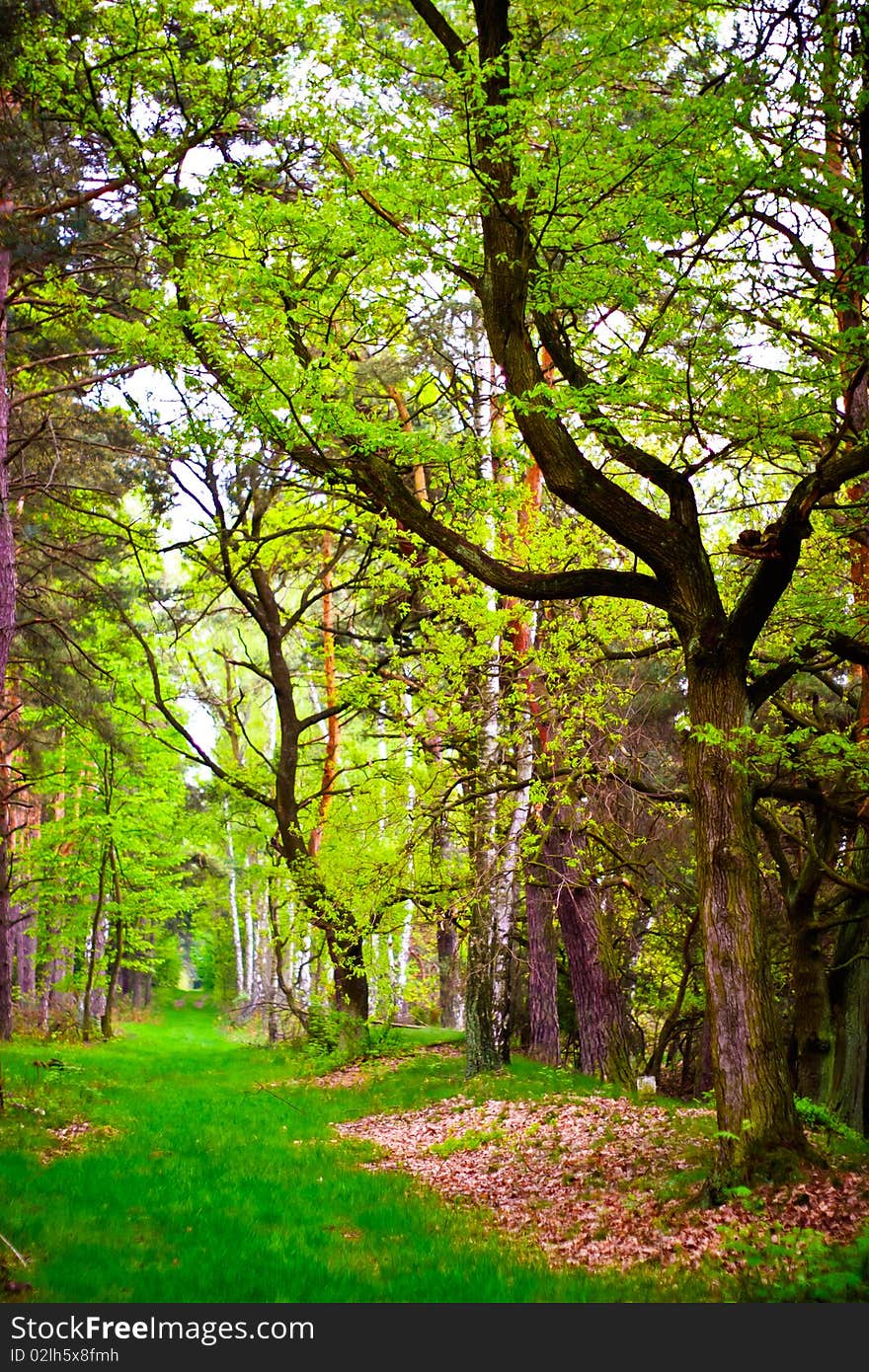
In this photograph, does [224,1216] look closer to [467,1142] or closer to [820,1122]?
[467,1142]

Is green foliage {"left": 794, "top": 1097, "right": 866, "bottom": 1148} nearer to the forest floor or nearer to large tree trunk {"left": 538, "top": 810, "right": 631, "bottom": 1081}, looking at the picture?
the forest floor

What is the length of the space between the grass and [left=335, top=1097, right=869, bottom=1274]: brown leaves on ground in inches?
17.9

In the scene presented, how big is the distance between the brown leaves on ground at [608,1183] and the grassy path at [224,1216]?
534mm

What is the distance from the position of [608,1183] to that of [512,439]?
31.0ft

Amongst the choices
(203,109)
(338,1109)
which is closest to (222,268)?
(203,109)

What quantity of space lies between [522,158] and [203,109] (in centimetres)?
503

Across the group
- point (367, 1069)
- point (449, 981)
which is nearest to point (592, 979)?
point (367, 1069)

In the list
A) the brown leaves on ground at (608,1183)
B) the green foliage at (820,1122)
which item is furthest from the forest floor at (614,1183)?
the green foliage at (820,1122)

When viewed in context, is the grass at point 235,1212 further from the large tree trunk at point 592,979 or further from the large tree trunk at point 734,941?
the large tree trunk at point 734,941

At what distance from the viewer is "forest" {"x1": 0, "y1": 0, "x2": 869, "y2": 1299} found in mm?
7418

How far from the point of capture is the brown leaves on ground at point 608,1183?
657 cm

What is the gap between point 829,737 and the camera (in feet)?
26.5

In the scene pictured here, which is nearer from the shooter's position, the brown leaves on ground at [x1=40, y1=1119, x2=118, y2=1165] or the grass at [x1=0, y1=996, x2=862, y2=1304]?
the grass at [x1=0, y1=996, x2=862, y2=1304]

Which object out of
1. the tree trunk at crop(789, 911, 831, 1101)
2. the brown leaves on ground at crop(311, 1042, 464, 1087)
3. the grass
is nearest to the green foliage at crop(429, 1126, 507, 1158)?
the grass
